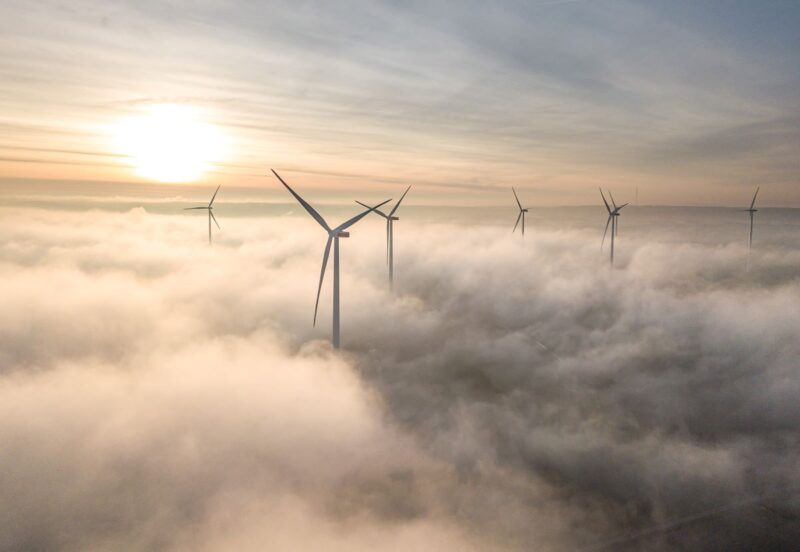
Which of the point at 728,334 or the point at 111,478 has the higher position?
the point at 728,334

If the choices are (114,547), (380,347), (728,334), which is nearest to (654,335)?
(728,334)

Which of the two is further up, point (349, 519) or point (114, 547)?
point (349, 519)

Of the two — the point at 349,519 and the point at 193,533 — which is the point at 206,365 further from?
the point at 349,519

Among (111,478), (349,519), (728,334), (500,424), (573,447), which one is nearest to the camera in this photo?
(349,519)

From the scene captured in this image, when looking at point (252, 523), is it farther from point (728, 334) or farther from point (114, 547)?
point (728, 334)

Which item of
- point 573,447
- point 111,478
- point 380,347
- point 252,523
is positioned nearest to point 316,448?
point 252,523

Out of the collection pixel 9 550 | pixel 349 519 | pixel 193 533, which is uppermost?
pixel 349 519

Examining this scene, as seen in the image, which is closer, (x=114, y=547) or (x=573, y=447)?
(x=114, y=547)

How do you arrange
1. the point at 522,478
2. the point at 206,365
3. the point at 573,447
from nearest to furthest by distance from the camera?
the point at 522,478 < the point at 573,447 < the point at 206,365

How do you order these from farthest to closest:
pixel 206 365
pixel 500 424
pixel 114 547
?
pixel 206 365 < pixel 500 424 < pixel 114 547
